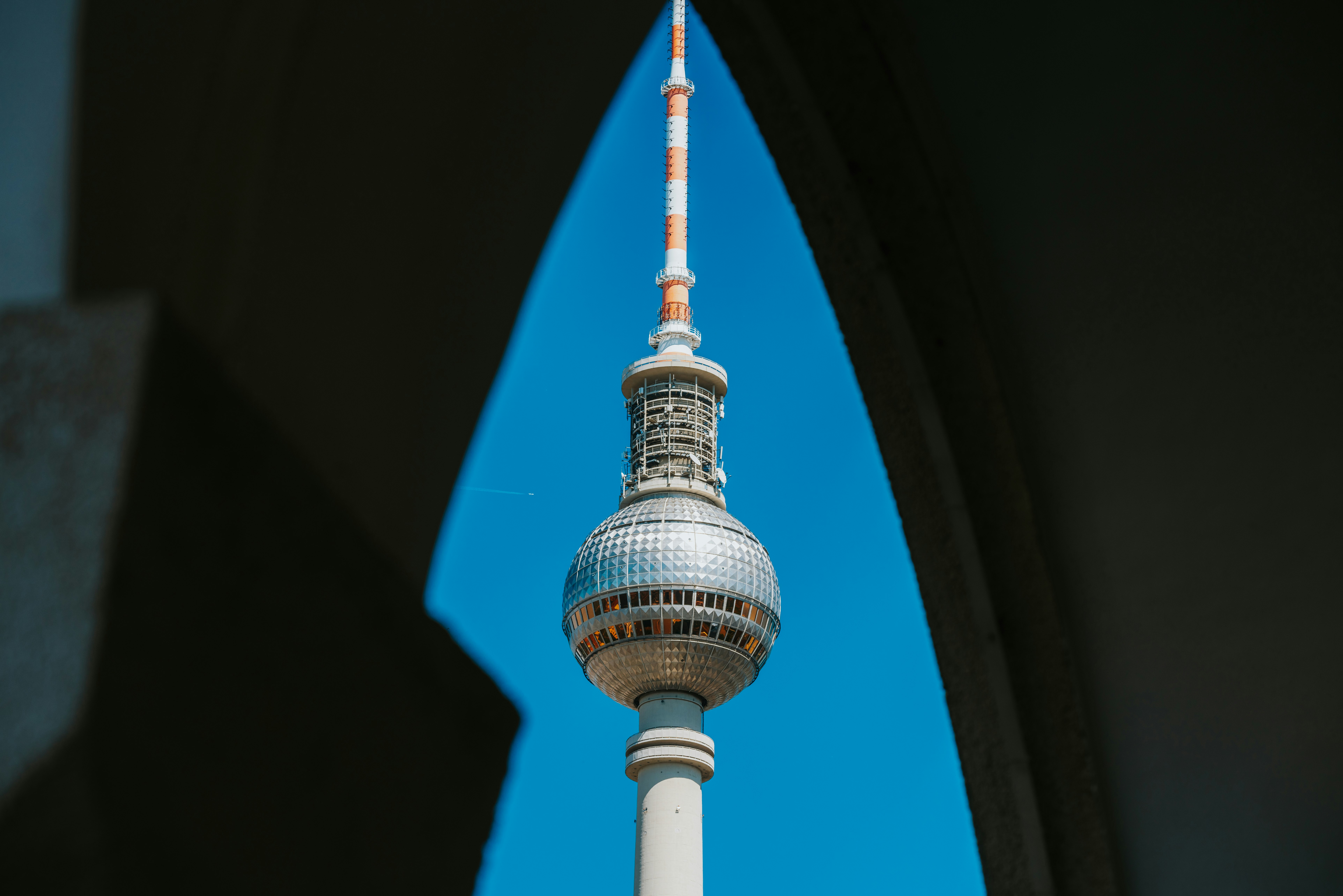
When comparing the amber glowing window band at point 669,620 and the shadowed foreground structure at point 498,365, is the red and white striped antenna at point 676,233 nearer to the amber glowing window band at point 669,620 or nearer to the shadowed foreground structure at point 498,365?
the amber glowing window band at point 669,620

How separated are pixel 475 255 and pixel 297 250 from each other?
1.44 feet

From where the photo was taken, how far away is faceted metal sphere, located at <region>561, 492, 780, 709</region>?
1991 inches

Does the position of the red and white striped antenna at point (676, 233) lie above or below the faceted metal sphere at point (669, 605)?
above

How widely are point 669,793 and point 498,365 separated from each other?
48.2 meters

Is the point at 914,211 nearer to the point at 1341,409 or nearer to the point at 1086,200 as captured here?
the point at 1086,200

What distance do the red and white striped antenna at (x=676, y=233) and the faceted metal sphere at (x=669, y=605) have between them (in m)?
7.64

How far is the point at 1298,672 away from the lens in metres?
3.81

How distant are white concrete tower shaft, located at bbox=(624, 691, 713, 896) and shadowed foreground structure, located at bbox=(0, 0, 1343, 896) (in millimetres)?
44521

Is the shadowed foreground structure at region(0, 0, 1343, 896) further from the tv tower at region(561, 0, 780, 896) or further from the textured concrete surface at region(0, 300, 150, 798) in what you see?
the tv tower at region(561, 0, 780, 896)

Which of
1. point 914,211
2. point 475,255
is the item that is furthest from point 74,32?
point 914,211

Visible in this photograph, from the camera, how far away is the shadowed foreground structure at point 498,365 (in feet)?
3.75

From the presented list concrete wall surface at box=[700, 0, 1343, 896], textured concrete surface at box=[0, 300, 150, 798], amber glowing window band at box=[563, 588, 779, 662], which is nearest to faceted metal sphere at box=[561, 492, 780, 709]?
amber glowing window band at box=[563, 588, 779, 662]

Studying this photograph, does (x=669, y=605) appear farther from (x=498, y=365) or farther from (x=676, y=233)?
(x=498, y=365)

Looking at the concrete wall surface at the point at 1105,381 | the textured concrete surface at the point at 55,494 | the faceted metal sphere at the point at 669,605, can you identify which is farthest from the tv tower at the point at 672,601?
the textured concrete surface at the point at 55,494
